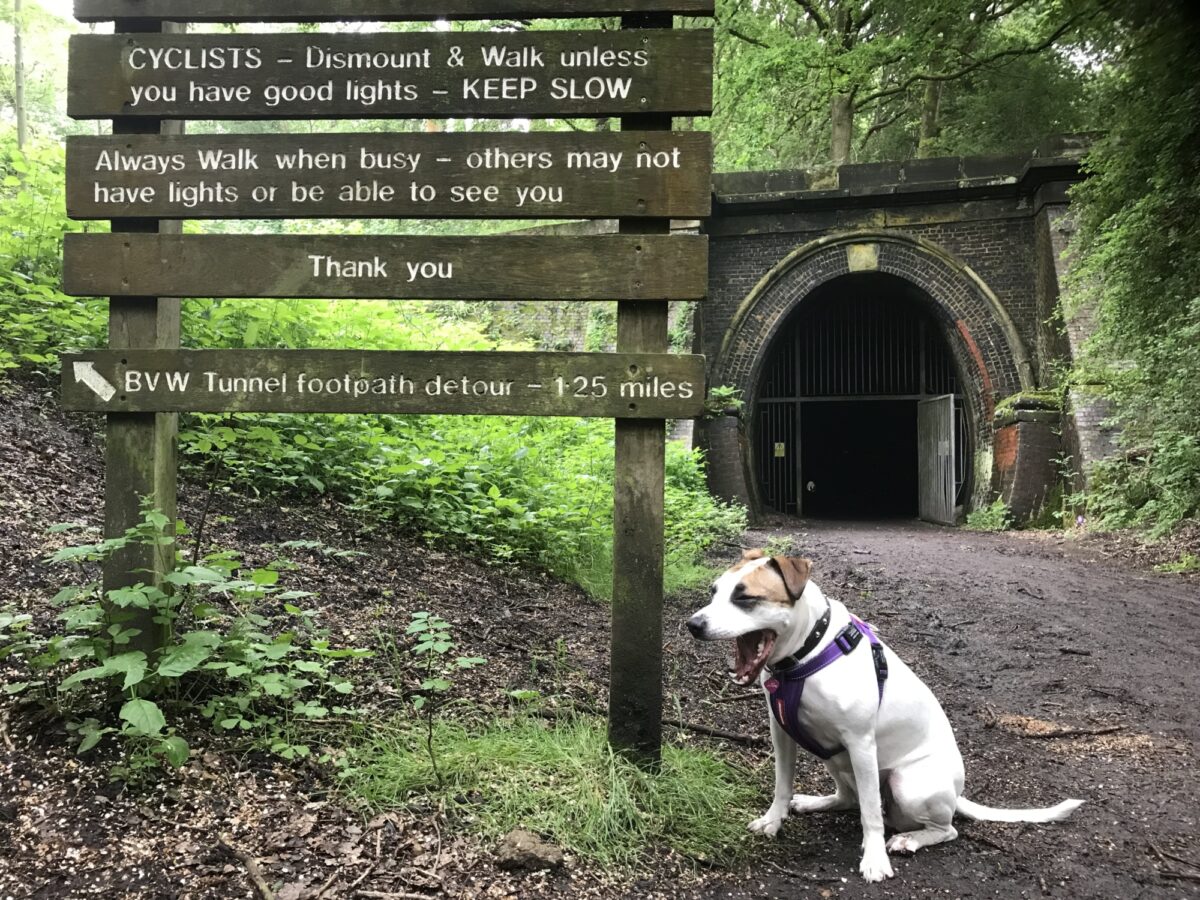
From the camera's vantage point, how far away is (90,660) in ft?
10.8

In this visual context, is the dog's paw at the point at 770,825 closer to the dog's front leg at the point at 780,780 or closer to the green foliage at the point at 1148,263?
the dog's front leg at the point at 780,780

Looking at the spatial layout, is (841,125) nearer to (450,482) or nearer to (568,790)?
(450,482)

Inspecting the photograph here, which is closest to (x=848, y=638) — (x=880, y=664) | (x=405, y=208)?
(x=880, y=664)

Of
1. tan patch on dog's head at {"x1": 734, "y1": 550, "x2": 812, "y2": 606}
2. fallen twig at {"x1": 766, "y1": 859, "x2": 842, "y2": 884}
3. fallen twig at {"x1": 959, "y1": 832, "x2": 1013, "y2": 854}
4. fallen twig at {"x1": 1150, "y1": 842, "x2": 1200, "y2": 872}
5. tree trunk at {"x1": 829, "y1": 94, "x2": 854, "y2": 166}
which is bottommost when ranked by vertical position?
fallen twig at {"x1": 1150, "y1": 842, "x2": 1200, "y2": 872}

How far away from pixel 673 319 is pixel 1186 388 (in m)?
9.21

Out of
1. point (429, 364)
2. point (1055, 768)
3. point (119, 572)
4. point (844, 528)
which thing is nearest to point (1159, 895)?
point (1055, 768)

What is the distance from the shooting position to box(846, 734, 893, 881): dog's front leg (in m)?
2.82

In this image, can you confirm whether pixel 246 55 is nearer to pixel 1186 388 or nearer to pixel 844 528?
pixel 1186 388

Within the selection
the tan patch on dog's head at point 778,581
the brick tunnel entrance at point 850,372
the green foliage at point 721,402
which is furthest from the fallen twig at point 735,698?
the brick tunnel entrance at point 850,372

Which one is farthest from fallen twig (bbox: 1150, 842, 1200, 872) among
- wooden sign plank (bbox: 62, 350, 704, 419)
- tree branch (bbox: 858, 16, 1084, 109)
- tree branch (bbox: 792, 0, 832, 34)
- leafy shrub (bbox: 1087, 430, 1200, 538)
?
tree branch (bbox: 792, 0, 832, 34)

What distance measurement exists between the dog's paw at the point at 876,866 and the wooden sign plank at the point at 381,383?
175 centimetres

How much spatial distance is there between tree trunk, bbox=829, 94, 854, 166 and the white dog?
1863 cm

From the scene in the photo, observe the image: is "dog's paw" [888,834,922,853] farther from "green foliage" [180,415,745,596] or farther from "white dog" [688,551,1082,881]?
"green foliage" [180,415,745,596]

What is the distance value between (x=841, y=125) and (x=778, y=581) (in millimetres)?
19510
